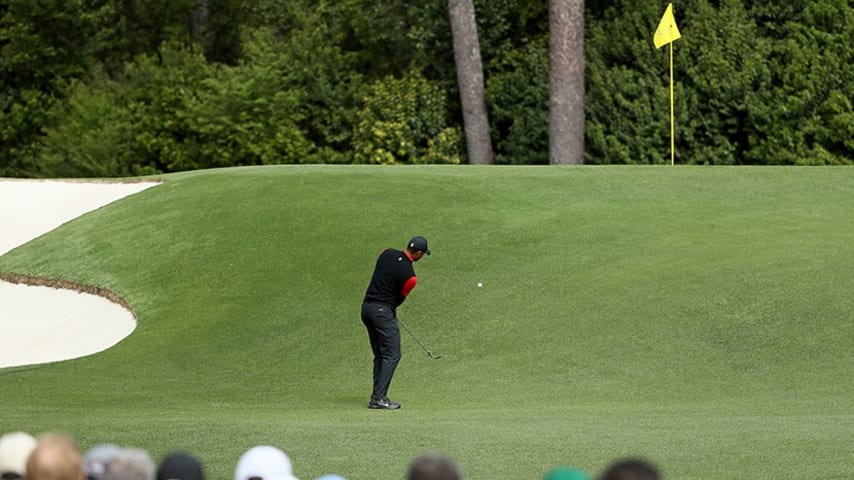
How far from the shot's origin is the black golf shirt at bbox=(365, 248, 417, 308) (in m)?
11.9

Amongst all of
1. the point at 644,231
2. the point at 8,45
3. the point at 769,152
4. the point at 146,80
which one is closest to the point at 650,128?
the point at 769,152

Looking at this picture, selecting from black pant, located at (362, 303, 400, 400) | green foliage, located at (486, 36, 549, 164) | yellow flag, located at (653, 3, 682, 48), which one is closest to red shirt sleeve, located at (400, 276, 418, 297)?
black pant, located at (362, 303, 400, 400)

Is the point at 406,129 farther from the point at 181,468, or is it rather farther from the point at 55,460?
the point at 55,460

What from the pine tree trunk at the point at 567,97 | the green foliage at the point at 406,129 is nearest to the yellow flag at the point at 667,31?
the pine tree trunk at the point at 567,97

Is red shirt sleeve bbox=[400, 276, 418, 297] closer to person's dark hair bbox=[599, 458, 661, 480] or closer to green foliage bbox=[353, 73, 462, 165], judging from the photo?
person's dark hair bbox=[599, 458, 661, 480]

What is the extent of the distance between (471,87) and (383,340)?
2554 centimetres

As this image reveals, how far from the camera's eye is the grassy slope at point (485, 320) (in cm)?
941

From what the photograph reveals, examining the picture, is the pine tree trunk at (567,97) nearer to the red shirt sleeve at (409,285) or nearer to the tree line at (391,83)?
the tree line at (391,83)

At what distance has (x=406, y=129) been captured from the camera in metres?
36.5

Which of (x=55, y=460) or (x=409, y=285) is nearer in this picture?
(x=55, y=460)

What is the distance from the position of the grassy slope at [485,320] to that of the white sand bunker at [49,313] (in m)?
0.46

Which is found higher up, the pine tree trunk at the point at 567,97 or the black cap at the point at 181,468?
the black cap at the point at 181,468

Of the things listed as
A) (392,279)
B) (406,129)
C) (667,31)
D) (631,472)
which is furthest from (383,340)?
(406,129)

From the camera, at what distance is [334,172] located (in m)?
23.5
